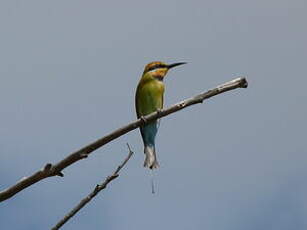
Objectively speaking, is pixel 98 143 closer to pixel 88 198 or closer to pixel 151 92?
pixel 88 198

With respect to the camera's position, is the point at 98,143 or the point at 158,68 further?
the point at 158,68

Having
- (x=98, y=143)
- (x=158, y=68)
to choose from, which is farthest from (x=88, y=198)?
(x=158, y=68)

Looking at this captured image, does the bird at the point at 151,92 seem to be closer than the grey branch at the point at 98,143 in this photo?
No

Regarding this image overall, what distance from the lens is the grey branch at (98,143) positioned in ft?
6.73

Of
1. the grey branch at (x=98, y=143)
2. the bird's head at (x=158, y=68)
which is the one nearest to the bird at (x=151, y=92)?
the bird's head at (x=158, y=68)

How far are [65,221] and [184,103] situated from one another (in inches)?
25.5

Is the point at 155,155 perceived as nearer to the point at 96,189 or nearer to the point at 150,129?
the point at 150,129

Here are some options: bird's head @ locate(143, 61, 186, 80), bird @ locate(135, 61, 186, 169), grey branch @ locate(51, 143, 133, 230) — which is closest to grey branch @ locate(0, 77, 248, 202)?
grey branch @ locate(51, 143, 133, 230)

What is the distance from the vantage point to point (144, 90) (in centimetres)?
592

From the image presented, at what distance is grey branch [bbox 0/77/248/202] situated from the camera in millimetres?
2051

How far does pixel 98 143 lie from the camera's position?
2.22m

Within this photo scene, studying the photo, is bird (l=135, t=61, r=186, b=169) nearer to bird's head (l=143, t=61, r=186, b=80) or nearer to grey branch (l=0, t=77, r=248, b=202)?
bird's head (l=143, t=61, r=186, b=80)

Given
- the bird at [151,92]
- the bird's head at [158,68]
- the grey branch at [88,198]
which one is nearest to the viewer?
the grey branch at [88,198]

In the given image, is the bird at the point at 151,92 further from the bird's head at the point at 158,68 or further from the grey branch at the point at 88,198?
the grey branch at the point at 88,198
